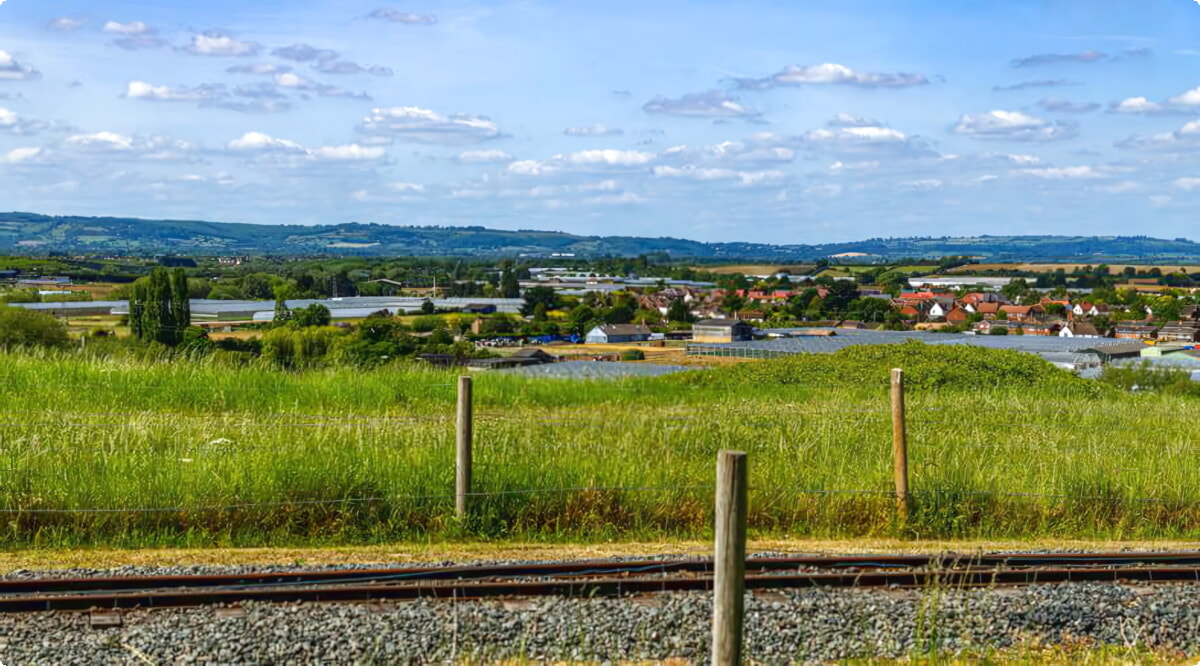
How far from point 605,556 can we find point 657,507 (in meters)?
1.04

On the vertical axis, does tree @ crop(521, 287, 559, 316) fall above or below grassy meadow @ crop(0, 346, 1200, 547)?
below

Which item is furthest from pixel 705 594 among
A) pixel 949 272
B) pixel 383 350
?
pixel 949 272

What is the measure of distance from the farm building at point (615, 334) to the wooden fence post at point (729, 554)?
59.3m

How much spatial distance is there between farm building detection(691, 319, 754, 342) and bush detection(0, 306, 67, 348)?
3965 centimetres

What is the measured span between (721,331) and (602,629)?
56.9 m

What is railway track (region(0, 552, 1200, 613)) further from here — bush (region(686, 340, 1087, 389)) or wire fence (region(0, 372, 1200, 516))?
bush (region(686, 340, 1087, 389))

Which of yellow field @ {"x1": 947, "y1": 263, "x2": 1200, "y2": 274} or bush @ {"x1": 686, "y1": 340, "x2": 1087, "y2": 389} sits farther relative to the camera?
yellow field @ {"x1": 947, "y1": 263, "x2": 1200, "y2": 274}

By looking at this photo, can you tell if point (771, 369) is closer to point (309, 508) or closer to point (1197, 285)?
point (309, 508)

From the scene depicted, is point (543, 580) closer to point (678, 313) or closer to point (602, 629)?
point (602, 629)

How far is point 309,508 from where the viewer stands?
9391 millimetres

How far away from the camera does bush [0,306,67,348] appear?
2359cm

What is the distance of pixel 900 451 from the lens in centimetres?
990

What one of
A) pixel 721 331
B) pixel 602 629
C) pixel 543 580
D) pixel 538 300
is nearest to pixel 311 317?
pixel 721 331

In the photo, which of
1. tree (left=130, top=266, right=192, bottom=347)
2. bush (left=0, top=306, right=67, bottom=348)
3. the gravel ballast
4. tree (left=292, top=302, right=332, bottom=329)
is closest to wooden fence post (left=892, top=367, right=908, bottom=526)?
the gravel ballast
